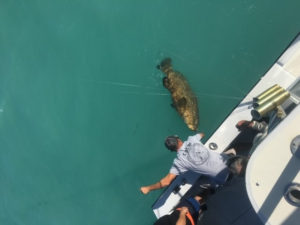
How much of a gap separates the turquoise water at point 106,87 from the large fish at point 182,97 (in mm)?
83

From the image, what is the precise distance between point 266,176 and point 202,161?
723 mm

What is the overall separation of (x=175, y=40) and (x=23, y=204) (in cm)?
328

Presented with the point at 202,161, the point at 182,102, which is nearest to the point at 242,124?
the point at 202,161

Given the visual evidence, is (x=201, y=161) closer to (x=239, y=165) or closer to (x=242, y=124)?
(x=239, y=165)

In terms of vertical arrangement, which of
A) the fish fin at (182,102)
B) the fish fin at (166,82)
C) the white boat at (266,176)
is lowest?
the white boat at (266,176)

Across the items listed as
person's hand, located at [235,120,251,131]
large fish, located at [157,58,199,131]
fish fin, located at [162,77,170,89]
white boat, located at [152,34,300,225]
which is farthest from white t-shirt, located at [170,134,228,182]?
fish fin, located at [162,77,170,89]

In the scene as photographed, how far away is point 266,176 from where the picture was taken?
2137 mm

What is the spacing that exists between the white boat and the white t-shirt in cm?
16

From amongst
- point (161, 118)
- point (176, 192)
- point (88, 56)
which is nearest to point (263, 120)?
point (176, 192)

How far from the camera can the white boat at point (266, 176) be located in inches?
81.7

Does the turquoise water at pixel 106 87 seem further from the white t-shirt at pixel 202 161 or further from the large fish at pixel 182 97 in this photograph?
the white t-shirt at pixel 202 161

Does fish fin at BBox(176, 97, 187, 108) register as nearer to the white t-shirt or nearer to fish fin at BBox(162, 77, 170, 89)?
fish fin at BBox(162, 77, 170, 89)

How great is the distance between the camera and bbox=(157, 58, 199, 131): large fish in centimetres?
395

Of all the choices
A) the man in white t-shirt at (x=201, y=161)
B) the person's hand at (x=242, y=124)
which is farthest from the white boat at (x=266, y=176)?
the man in white t-shirt at (x=201, y=161)
